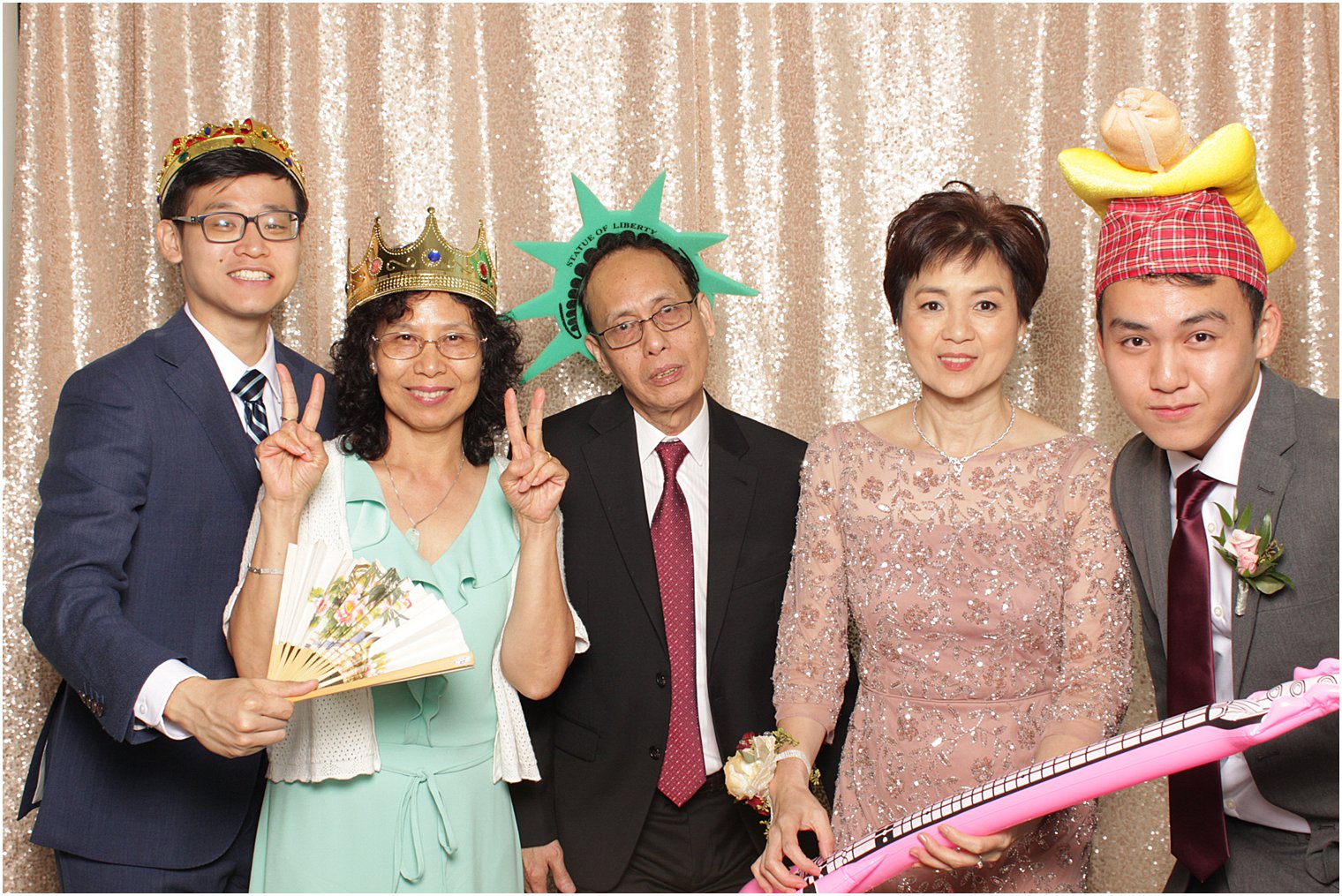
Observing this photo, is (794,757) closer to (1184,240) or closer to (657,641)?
(657,641)

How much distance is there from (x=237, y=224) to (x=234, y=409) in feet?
1.14

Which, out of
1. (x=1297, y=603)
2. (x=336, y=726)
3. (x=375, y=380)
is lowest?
(x=336, y=726)

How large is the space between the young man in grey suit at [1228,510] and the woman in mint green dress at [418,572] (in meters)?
0.96

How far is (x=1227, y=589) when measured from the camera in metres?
1.71

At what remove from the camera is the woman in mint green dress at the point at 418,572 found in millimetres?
1812

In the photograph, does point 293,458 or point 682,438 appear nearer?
point 293,458

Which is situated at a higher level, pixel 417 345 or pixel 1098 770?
pixel 417 345

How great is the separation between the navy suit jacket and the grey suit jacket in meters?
1.66

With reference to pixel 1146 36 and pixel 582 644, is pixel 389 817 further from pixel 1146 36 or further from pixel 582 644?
pixel 1146 36

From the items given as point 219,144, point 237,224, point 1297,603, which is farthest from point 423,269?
point 1297,603

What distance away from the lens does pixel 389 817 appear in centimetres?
182

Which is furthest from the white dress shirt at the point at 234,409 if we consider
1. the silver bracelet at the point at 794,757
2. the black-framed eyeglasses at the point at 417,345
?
the silver bracelet at the point at 794,757

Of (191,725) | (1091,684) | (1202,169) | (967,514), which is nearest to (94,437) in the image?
(191,725)

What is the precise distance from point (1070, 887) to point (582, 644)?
35.4 inches
